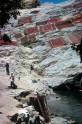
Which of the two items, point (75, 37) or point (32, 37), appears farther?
point (32, 37)

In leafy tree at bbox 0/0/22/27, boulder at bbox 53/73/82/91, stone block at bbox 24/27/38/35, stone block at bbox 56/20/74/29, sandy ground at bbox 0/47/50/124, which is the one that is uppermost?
leafy tree at bbox 0/0/22/27

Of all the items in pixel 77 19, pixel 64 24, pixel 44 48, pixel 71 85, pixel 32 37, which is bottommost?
pixel 71 85

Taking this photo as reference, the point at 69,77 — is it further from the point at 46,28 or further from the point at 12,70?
the point at 46,28

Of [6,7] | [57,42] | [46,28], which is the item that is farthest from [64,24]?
[6,7]

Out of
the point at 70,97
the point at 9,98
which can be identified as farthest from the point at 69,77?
the point at 9,98

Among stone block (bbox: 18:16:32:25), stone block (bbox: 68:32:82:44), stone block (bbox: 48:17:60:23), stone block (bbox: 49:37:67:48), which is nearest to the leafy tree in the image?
stone block (bbox: 49:37:67:48)

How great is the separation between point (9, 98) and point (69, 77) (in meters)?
19.3

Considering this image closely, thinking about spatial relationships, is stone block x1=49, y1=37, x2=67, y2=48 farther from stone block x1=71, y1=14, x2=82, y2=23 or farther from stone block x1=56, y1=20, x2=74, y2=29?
stone block x1=71, y1=14, x2=82, y2=23

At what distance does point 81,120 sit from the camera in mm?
32125

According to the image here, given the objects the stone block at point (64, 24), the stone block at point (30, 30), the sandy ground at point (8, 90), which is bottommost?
the sandy ground at point (8, 90)

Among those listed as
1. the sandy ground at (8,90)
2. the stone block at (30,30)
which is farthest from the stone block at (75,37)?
the sandy ground at (8,90)

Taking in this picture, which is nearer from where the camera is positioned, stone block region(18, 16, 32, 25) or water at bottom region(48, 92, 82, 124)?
water at bottom region(48, 92, 82, 124)

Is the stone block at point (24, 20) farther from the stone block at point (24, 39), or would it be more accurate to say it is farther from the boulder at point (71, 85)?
the boulder at point (71, 85)

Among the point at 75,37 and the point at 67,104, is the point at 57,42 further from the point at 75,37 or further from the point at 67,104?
the point at 67,104
